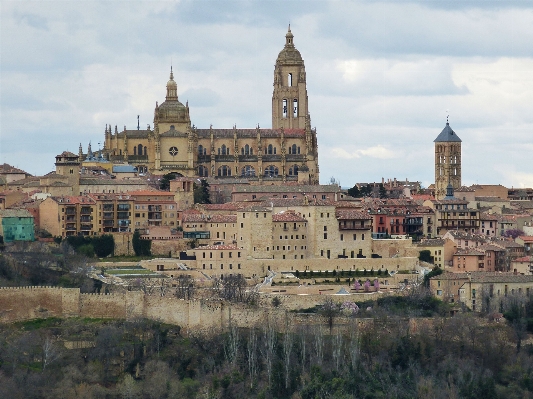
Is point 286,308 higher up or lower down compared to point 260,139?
lower down

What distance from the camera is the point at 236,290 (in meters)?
58.8

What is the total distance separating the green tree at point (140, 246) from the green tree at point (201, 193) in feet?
32.3

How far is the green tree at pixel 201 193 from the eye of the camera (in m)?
77.8

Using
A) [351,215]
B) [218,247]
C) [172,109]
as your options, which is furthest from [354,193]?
→ [218,247]

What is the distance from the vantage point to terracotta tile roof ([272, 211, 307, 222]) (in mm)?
64188

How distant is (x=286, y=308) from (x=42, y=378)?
9.85 metres

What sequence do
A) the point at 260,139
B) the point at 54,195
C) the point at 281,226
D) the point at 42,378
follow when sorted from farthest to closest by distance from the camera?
the point at 260,139, the point at 54,195, the point at 281,226, the point at 42,378

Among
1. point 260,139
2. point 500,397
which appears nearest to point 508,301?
point 500,397

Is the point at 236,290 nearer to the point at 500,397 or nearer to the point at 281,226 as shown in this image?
A: the point at 281,226

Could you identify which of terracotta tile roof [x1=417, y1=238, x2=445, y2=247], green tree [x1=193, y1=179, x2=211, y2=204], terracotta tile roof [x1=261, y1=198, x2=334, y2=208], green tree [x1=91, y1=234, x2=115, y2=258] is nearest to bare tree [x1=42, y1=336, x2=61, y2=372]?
green tree [x1=91, y1=234, x2=115, y2=258]

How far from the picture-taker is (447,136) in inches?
3378

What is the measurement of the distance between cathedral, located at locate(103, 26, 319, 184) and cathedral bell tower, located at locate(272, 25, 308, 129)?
4.16 meters

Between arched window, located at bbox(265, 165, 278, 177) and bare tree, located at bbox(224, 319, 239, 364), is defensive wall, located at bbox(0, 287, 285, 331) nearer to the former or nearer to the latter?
bare tree, located at bbox(224, 319, 239, 364)

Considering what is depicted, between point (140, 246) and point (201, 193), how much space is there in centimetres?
1161
